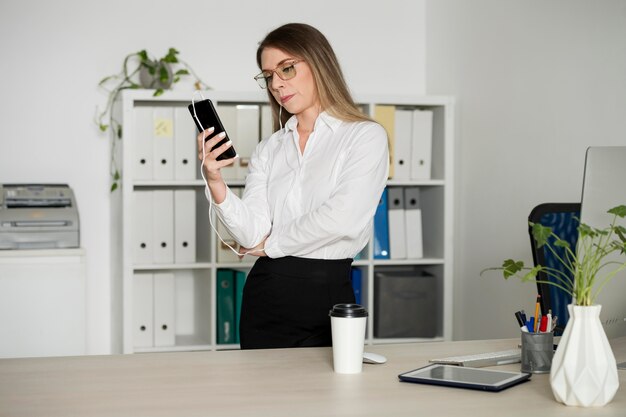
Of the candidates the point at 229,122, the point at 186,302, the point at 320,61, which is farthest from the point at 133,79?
the point at 320,61

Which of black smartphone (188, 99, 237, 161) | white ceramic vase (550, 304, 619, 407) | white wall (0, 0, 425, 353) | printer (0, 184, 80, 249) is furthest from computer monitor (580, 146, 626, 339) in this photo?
white wall (0, 0, 425, 353)

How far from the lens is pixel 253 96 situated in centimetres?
384

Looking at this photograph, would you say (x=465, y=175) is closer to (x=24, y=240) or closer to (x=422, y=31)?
(x=422, y=31)

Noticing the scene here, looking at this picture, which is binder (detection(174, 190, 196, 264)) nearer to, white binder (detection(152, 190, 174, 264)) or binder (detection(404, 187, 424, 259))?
white binder (detection(152, 190, 174, 264))

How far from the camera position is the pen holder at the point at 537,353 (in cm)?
167

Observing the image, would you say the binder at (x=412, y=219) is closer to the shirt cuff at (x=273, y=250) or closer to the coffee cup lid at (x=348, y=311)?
the shirt cuff at (x=273, y=250)

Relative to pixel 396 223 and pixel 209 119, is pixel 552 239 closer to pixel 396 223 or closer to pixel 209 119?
pixel 209 119

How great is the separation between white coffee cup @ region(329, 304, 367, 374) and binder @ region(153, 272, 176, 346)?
91.9 inches

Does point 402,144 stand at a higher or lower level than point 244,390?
higher

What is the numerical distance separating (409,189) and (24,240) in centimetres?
178

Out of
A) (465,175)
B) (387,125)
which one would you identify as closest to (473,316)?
(465,175)

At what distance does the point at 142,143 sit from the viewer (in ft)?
12.4

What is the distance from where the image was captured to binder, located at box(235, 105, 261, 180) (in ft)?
12.6

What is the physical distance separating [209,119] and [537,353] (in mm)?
930
